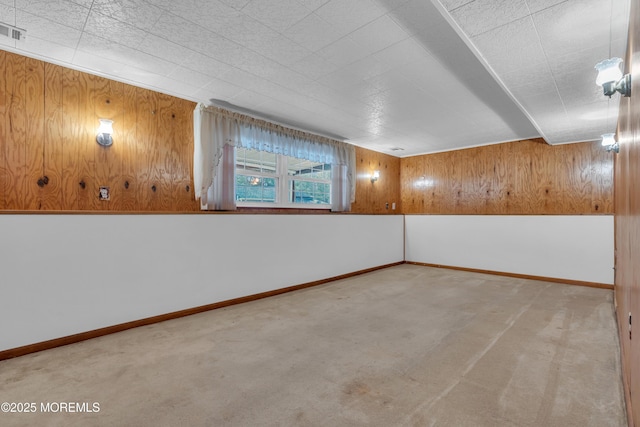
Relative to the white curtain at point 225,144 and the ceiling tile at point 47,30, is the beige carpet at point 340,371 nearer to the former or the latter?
the white curtain at point 225,144

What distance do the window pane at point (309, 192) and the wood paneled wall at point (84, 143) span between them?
5.50 feet

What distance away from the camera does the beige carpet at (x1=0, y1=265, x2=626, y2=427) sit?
5.06ft

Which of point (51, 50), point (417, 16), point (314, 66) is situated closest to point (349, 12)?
point (417, 16)

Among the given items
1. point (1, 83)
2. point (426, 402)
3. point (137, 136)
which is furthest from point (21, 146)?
point (426, 402)

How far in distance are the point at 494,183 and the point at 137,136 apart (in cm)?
565

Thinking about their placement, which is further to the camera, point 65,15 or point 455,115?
point 455,115

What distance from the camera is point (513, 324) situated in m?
2.78

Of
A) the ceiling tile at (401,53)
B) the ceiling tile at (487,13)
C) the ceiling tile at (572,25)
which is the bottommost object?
the ceiling tile at (487,13)

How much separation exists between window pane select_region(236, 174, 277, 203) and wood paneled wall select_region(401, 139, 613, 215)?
3.47 meters

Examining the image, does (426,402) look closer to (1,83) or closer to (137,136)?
(137,136)

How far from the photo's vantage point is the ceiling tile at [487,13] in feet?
5.69

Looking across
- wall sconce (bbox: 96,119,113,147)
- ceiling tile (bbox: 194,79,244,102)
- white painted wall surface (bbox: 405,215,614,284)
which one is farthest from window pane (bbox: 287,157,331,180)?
wall sconce (bbox: 96,119,113,147)

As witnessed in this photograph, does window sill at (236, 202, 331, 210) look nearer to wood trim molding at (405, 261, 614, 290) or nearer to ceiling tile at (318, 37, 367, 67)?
ceiling tile at (318, 37, 367, 67)

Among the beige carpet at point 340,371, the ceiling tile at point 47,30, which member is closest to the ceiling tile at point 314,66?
the ceiling tile at point 47,30
